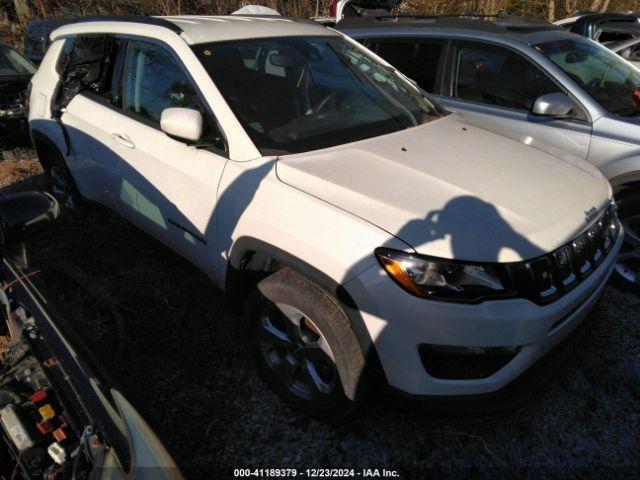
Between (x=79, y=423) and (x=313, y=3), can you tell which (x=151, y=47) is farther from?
(x=313, y=3)

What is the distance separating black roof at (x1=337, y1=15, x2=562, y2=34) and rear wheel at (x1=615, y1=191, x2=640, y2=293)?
66.6 inches

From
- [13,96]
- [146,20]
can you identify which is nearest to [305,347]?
[146,20]

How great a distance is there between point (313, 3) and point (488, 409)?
14.4 metres

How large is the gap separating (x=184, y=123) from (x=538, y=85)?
8.94 ft

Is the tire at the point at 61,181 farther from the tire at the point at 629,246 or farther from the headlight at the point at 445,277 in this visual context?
the tire at the point at 629,246

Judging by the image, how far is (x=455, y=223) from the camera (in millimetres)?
1853

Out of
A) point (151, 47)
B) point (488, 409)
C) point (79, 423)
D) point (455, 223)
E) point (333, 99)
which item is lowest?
point (488, 409)

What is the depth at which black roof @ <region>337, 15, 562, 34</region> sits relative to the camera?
13.1ft

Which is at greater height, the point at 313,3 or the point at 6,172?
the point at 313,3

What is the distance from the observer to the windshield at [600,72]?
134 inches

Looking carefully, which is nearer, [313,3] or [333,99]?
[333,99]

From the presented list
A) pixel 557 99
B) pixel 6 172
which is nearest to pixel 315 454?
pixel 557 99

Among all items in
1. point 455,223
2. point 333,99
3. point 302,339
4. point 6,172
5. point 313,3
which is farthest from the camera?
point 313,3

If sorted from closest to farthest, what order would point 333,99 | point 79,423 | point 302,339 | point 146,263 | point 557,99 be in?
point 79,423 → point 302,339 → point 333,99 → point 557,99 → point 146,263
